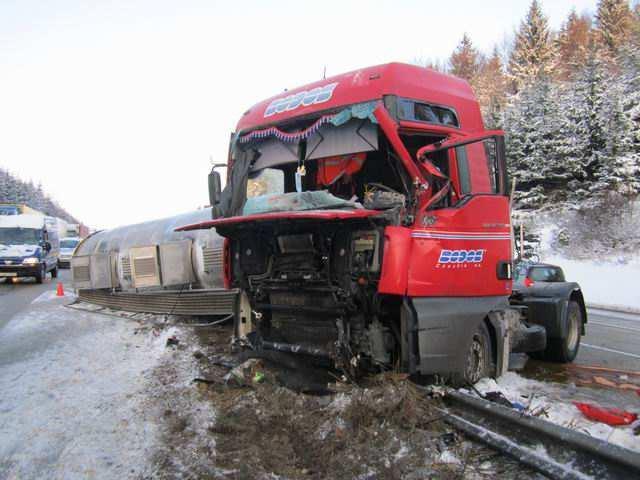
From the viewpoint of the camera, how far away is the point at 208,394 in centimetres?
540

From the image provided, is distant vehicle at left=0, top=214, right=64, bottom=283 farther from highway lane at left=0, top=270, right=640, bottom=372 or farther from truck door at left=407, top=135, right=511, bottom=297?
truck door at left=407, top=135, right=511, bottom=297

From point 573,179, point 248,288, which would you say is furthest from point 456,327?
point 573,179

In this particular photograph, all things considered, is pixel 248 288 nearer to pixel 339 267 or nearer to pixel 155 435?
pixel 339 267

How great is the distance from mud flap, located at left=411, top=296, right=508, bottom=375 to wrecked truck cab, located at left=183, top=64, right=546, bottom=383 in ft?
0.05

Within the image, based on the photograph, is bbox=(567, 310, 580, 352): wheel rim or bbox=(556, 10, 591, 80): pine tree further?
bbox=(556, 10, 591, 80): pine tree

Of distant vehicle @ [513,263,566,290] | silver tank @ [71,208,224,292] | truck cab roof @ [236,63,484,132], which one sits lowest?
distant vehicle @ [513,263,566,290]

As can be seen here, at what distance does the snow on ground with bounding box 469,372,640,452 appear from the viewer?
4.24 metres

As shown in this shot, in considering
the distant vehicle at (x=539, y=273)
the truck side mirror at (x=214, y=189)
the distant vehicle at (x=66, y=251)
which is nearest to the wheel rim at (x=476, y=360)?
the truck side mirror at (x=214, y=189)

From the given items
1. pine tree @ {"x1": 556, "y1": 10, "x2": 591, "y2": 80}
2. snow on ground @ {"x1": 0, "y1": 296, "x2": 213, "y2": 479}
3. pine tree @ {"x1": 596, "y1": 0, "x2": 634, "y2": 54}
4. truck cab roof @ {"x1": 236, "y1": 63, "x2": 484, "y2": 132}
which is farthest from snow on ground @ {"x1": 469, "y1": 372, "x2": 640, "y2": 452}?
pine tree @ {"x1": 556, "y1": 10, "x2": 591, "y2": 80}

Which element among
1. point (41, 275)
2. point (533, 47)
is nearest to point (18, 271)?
point (41, 275)

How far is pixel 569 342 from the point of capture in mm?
7707

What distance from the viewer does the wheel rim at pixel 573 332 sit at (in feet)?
25.3

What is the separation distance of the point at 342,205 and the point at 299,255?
859mm

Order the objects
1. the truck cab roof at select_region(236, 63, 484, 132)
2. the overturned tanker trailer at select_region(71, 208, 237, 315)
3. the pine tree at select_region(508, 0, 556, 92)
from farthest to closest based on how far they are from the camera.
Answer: the pine tree at select_region(508, 0, 556, 92) → the overturned tanker trailer at select_region(71, 208, 237, 315) → the truck cab roof at select_region(236, 63, 484, 132)
